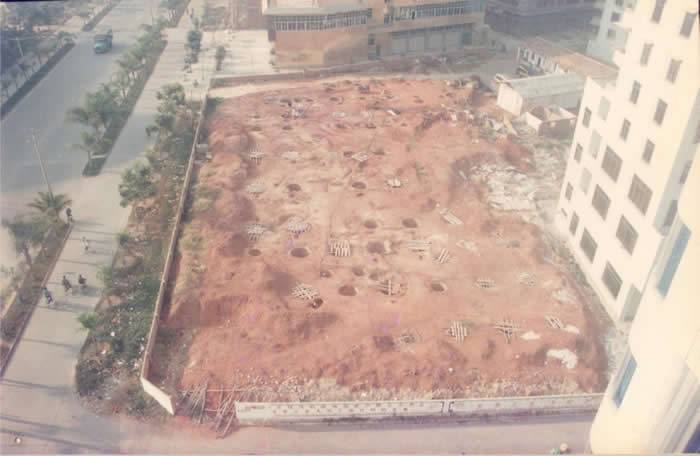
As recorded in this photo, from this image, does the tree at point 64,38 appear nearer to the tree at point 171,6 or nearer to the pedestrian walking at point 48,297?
the tree at point 171,6

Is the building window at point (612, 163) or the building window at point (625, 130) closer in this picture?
the building window at point (625, 130)

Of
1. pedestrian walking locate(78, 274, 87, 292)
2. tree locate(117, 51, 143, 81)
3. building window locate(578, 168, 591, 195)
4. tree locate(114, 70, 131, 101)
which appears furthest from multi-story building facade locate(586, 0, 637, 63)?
pedestrian walking locate(78, 274, 87, 292)

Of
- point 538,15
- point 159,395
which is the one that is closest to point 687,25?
point 159,395

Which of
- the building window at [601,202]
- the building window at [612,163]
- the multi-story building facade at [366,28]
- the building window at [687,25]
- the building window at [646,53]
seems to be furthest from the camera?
the multi-story building facade at [366,28]

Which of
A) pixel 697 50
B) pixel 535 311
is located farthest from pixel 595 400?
pixel 697 50

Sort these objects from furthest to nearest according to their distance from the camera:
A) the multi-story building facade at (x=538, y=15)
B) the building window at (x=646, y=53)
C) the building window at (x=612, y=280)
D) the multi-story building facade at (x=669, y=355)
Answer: the multi-story building facade at (x=538, y=15), the building window at (x=612, y=280), the building window at (x=646, y=53), the multi-story building facade at (x=669, y=355)

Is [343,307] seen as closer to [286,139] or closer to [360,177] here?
[360,177]

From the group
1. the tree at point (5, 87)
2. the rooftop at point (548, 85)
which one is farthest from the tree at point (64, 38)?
the rooftop at point (548, 85)
